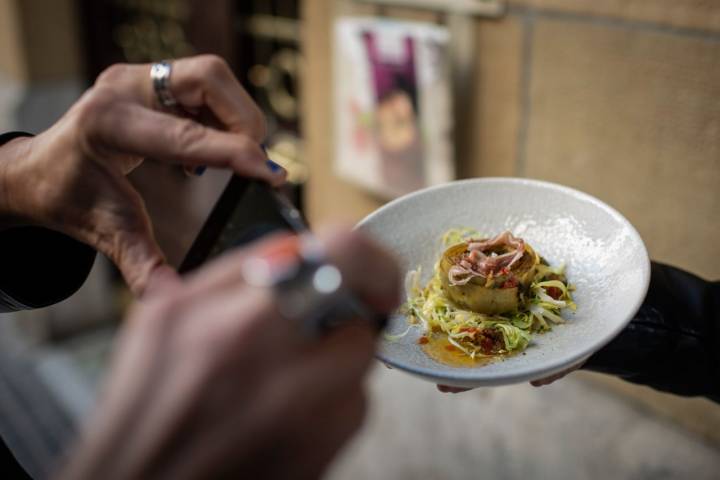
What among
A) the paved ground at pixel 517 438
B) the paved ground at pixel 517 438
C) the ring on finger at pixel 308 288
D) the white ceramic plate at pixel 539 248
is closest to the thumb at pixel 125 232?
the white ceramic plate at pixel 539 248

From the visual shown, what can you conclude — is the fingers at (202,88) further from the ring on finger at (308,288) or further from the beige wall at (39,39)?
the beige wall at (39,39)

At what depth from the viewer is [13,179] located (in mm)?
1225

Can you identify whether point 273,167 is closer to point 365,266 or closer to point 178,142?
point 178,142

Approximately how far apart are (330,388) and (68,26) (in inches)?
184

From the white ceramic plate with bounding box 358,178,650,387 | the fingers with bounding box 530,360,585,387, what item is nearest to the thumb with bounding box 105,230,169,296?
the white ceramic plate with bounding box 358,178,650,387

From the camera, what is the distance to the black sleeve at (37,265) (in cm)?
134

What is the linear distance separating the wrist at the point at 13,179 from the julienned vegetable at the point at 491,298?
0.74 meters

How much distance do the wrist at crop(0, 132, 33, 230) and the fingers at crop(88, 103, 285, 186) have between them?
203 millimetres

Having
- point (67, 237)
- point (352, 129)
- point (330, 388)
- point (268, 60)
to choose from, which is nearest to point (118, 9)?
point (268, 60)

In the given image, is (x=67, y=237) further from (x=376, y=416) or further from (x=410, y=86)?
(x=376, y=416)

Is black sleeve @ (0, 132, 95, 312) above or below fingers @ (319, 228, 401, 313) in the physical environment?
below

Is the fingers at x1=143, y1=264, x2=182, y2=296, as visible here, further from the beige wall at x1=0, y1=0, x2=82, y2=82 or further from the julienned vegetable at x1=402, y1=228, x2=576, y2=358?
the beige wall at x1=0, y1=0, x2=82, y2=82

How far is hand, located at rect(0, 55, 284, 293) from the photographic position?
108cm

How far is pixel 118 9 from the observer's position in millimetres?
4832
